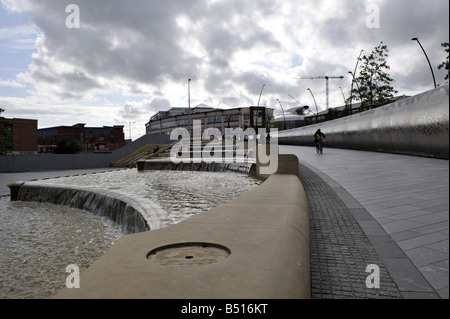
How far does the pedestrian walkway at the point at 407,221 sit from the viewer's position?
4.26 feet

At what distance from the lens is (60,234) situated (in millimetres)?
7629

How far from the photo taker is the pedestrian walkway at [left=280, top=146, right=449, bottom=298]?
51.1 inches

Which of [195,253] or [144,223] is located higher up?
[195,253]

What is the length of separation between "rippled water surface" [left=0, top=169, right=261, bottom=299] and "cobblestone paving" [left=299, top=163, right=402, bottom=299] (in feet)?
8.10

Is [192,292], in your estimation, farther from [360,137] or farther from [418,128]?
[360,137]

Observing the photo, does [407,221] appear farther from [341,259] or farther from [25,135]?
[25,135]

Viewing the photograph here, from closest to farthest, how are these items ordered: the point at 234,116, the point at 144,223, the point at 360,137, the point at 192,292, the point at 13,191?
1. the point at 192,292
2. the point at 144,223
3. the point at 13,191
4. the point at 360,137
5. the point at 234,116

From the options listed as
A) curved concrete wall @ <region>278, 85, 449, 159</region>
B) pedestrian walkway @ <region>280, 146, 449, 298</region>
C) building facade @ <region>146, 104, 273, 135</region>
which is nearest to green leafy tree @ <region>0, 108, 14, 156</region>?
curved concrete wall @ <region>278, 85, 449, 159</region>

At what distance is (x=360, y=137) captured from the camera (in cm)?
1825

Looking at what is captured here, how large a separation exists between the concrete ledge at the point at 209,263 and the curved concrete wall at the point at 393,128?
10.7 feet

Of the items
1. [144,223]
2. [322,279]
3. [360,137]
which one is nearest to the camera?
[322,279]

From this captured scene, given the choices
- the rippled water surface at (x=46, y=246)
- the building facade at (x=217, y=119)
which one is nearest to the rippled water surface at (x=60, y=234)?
the rippled water surface at (x=46, y=246)
